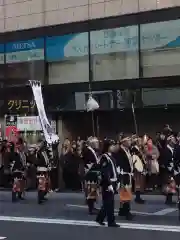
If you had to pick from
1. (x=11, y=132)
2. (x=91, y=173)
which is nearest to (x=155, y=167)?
(x=91, y=173)

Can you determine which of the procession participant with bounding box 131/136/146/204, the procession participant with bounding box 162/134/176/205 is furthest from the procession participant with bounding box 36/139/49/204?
the procession participant with bounding box 162/134/176/205

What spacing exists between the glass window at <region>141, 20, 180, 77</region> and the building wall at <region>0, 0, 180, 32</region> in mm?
598

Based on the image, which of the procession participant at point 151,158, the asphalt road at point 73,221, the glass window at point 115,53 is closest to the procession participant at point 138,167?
the asphalt road at point 73,221

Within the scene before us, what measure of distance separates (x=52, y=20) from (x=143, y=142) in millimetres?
5572

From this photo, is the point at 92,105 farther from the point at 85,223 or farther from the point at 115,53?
the point at 85,223

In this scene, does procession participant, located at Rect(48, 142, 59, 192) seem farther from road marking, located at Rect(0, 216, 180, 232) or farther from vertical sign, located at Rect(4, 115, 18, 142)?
road marking, located at Rect(0, 216, 180, 232)

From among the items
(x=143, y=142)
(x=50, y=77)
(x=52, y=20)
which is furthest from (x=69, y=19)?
(x=143, y=142)

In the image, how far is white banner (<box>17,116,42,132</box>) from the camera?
1974cm

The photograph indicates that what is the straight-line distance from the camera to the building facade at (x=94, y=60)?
58.0 feet

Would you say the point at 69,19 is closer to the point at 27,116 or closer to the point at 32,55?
the point at 32,55

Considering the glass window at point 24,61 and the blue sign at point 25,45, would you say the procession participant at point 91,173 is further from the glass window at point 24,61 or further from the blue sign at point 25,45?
the blue sign at point 25,45

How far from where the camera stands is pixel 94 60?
18.9 m

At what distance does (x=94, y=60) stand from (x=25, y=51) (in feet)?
8.79

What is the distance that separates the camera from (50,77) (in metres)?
19.9
